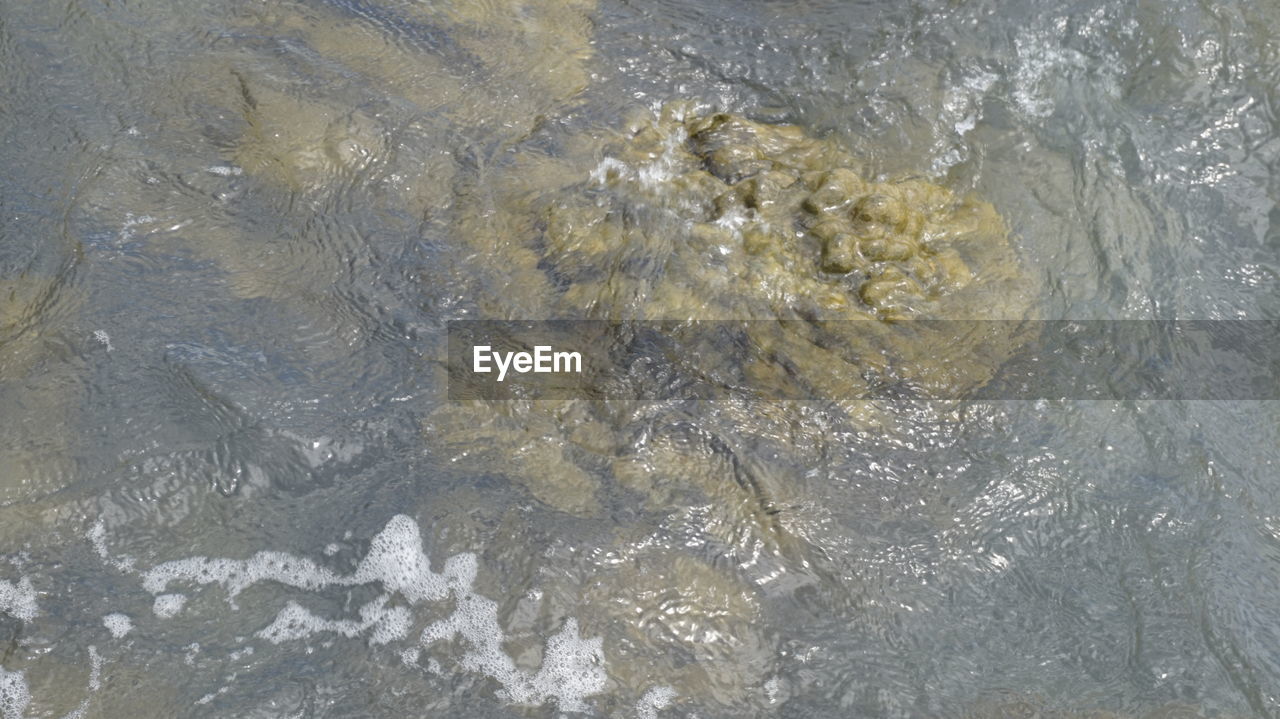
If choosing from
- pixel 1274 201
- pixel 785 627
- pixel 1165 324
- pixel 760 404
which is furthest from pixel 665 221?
pixel 1274 201

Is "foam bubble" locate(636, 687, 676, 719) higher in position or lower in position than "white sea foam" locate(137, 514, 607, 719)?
lower

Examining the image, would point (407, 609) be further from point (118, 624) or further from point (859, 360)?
point (859, 360)

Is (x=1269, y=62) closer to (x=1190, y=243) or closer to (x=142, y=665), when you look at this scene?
(x=1190, y=243)

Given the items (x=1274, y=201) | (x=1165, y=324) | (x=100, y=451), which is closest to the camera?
(x=100, y=451)

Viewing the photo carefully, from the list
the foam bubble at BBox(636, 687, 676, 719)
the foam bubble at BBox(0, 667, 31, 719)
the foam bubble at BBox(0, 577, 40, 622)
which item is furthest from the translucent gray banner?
the foam bubble at BBox(0, 667, 31, 719)

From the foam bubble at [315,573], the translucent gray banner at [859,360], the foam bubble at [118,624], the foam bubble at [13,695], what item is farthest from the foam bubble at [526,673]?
the foam bubble at [13,695]

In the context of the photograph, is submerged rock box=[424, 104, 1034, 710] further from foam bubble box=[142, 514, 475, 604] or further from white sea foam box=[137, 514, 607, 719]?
foam bubble box=[142, 514, 475, 604]
